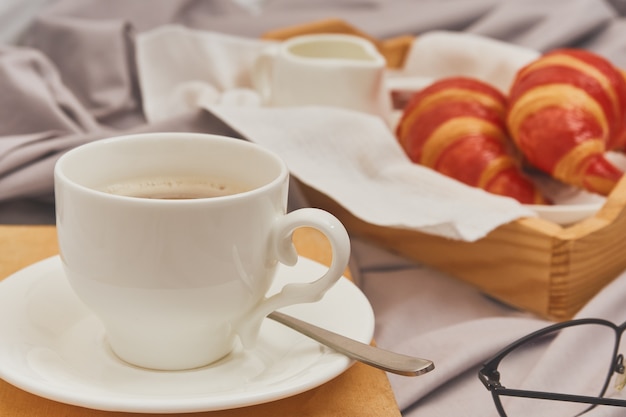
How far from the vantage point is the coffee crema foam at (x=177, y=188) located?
16.8 inches

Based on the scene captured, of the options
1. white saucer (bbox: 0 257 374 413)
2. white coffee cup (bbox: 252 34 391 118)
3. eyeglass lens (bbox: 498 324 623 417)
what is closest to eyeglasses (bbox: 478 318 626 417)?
eyeglass lens (bbox: 498 324 623 417)

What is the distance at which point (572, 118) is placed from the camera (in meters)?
0.62

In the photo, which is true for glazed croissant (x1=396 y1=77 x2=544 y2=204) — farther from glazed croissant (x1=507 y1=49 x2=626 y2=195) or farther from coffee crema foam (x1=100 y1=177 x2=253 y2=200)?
coffee crema foam (x1=100 y1=177 x2=253 y2=200)

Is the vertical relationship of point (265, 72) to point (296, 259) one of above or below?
below

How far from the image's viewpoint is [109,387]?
0.37m

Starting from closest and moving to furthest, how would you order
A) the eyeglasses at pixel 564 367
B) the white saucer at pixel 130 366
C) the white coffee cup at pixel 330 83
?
the white saucer at pixel 130 366
the eyeglasses at pixel 564 367
the white coffee cup at pixel 330 83

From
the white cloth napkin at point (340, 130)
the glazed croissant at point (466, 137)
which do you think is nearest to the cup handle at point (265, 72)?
the white cloth napkin at point (340, 130)

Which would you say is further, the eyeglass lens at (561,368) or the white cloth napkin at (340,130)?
the white cloth napkin at (340,130)

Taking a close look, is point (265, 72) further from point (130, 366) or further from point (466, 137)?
point (130, 366)

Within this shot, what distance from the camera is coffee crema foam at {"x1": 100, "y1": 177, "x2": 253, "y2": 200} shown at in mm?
426

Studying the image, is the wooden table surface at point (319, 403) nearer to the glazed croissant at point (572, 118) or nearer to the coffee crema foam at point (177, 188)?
the coffee crema foam at point (177, 188)

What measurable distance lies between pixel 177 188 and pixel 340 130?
291mm

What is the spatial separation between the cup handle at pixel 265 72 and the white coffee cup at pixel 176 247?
394mm

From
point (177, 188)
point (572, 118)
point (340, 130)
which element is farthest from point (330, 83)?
point (177, 188)
